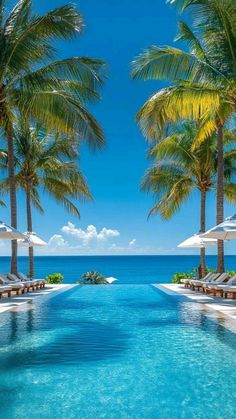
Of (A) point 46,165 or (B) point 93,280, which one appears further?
(B) point 93,280

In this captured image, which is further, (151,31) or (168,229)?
(168,229)

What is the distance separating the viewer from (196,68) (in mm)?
13836

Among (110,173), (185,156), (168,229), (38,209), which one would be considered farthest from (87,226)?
(185,156)

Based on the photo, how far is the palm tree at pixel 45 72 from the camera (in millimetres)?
Result: 13578

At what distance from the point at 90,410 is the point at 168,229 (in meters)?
77.6

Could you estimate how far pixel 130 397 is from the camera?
559cm

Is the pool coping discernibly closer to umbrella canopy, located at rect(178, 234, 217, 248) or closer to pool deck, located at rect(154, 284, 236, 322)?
pool deck, located at rect(154, 284, 236, 322)

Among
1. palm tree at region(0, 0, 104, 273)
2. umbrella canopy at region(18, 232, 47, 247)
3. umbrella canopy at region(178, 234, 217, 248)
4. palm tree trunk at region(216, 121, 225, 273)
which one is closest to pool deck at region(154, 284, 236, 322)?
palm tree trunk at region(216, 121, 225, 273)

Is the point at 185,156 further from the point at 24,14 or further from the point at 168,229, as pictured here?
the point at 168,229

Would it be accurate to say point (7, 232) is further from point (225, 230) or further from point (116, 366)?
point (116, 366)

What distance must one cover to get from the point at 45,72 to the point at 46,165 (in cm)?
719

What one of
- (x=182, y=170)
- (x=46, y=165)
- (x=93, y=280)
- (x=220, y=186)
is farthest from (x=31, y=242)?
(x=220, y=186)

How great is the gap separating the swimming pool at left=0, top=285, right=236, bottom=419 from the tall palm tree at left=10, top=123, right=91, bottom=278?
33.1 feet

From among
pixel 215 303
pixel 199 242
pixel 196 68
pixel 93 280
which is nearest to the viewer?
pixel 215 303
